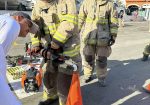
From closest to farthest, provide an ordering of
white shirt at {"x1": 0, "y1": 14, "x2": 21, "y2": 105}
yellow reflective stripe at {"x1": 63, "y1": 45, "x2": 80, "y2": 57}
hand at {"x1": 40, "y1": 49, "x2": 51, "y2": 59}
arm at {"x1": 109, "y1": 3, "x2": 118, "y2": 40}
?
white shirt at {"x1": 0, "y1": 14, "x2": 21, "y2": 105} < hand at {"x1": 40, "y1": 49, "x2": 51, "y2": 59} < yellow reflective stripe at {"x1": 63, "y1": 45, "x2": 80, "y2": 57} < arm at {"x1": 109, "y1": 3, "x2": 118, "y2": 40}

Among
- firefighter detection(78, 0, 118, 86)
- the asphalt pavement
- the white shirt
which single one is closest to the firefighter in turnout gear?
the asphalt pavement

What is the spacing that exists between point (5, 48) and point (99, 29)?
4.52m

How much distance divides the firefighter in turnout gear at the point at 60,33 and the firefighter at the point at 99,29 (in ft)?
5.48

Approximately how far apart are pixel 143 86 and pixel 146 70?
1.50 metres

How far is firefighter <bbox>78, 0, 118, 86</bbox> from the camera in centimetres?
638

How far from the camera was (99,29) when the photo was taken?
21.0 feet

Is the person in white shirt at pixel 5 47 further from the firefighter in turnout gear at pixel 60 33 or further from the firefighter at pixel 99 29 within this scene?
the firefighter at pixel 99 29

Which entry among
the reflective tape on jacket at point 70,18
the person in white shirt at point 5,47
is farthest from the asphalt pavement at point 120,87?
the person in white shirt at point 5,47

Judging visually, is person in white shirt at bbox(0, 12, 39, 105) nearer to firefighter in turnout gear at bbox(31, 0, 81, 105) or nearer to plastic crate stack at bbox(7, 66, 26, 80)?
firefighter in turnout gear at bbox(31, 0, 81, 105)

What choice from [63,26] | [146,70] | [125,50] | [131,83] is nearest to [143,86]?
[131,83]

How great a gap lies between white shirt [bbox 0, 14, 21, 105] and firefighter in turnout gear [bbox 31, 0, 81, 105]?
2.17 metres

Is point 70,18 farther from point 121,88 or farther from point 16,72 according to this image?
point 16,72

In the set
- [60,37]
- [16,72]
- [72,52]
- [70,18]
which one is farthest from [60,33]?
[16,72]

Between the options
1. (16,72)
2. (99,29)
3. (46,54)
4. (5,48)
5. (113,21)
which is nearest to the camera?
(5,48)
